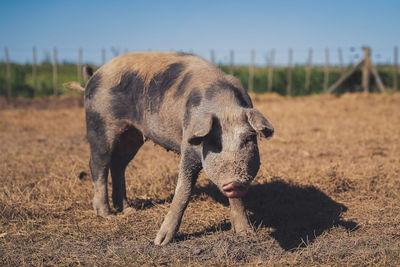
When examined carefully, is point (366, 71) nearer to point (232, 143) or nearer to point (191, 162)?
point (191, 162)

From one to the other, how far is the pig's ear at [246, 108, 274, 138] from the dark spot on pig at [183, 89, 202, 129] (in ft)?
1.84

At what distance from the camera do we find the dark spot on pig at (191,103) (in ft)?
11.3

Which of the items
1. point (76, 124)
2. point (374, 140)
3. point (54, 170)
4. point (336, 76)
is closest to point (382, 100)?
point (336, 76)

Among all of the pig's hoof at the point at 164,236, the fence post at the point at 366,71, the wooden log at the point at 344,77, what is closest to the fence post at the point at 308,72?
the wooden log at the point at 344,77

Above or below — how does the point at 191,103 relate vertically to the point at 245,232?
above

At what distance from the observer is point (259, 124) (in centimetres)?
295

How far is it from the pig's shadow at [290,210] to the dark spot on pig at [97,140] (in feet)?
4.04

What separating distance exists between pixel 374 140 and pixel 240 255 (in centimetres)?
574

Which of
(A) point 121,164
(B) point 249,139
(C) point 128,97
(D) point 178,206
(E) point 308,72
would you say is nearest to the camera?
(B) point 249,139

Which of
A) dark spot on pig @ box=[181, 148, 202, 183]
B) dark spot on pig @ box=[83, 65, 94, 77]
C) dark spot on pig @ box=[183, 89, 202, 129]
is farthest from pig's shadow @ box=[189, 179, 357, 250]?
dark spot on pig @ box=[83, 65, 94, 77]

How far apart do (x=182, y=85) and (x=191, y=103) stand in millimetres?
324

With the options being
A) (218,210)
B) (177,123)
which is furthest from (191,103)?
(218,210)

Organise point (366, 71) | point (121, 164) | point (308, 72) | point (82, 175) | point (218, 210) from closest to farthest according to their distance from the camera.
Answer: point (218, 210) → point (121, 164) → point (82, 175) → point (366, 71) → point (308, 72)

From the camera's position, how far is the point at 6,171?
5930 mm
